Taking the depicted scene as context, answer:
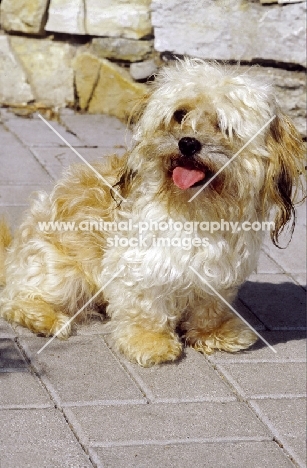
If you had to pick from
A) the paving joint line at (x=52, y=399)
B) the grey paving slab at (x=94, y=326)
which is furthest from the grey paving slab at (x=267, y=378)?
the paving joint line at (x=52, y=399)

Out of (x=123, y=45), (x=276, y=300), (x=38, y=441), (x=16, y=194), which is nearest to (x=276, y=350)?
(x=276, y=300)

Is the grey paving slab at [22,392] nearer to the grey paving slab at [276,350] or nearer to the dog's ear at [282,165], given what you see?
the grey paving slab at [276,350]

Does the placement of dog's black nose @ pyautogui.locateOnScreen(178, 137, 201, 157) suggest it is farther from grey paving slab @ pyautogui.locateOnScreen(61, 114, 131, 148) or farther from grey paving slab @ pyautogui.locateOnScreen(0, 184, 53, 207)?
grey paving slab @ pyautogui.locateOnScreen(61, 114, 131, 148)

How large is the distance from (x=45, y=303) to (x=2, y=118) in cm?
298

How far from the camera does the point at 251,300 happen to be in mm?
4707

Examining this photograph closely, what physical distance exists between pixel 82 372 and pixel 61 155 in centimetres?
278

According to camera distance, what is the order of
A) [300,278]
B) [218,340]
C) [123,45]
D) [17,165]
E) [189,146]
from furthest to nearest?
[123,45] < [17,165] < [300,278] < [218,340] < [189,146]

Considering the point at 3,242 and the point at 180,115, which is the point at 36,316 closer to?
the point at 3,242

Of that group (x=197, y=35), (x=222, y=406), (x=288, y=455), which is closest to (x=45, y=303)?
(x=222, y=406)

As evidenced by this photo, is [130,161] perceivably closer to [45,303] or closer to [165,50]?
[45,303]

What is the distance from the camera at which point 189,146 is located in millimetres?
3533

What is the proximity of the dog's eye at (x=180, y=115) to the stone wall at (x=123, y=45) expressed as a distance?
170cm

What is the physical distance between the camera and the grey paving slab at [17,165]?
580cm

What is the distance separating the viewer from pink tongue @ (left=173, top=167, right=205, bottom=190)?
11.8ft
